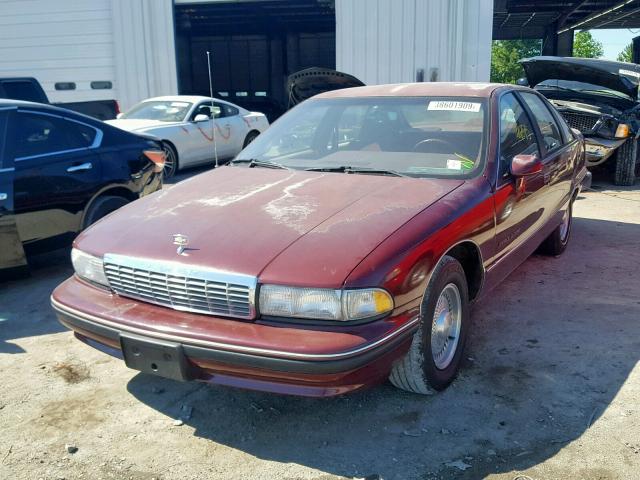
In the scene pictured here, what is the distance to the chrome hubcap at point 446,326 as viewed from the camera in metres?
3.01

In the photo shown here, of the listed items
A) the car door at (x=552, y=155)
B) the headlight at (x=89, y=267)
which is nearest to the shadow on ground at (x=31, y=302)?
the headlight at (x=89, y=267)

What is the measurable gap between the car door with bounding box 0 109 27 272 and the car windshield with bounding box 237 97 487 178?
1.79 metres

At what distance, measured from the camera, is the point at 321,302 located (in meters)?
2.43

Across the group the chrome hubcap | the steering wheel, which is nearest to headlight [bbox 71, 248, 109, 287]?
the chrome hubcap

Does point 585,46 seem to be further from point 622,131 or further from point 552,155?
point 552,155

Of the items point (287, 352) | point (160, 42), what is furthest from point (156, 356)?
point (160, 42)

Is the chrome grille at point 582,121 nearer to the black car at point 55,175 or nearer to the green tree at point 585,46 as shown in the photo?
the black car at point 55,175

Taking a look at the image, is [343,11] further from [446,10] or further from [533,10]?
[533,10]

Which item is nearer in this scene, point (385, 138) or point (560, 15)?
point (385, 138)

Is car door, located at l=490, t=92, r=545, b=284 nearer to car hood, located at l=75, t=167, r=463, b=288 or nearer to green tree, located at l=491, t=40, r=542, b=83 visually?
car hood, located at l=75, t=167, r=463, b=288

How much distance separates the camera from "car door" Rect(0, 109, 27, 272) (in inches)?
174

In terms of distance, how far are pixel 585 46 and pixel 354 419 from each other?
59198 millimetres

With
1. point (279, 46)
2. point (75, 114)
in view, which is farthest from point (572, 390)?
point (279, 46)

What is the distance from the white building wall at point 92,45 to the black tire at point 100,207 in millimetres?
9259
